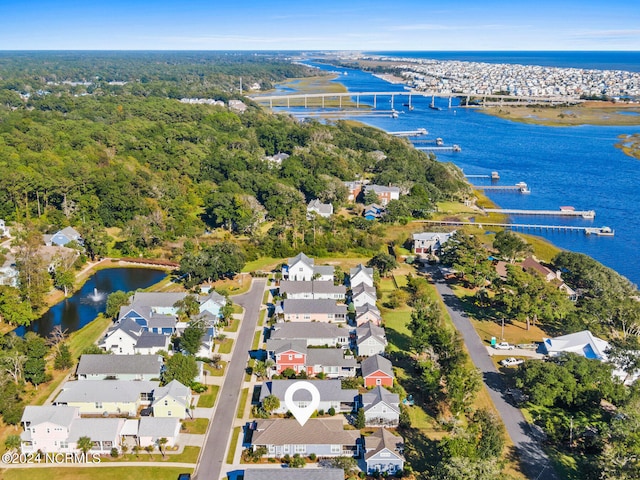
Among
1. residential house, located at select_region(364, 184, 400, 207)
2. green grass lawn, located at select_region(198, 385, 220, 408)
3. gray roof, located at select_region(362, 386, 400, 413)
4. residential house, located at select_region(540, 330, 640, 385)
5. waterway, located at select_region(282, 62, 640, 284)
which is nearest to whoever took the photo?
gray roof, located at select_region(362, 386, 400, 413)

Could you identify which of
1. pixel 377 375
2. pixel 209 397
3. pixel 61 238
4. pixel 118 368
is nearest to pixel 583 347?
pixel 377 375

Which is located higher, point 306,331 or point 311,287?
point 311,287

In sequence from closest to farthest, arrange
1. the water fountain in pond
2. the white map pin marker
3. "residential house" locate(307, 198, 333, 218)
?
the white map pin marker, the water fountain in pond, "residential house" locate(307, 198, 333, 218)

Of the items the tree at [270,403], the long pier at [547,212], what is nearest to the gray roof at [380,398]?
the tree at [270,403]

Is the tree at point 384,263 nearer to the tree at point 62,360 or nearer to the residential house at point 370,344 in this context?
the residential house at point 370,344

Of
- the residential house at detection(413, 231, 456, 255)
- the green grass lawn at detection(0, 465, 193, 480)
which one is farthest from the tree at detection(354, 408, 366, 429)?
the residential house at detection(413, 231, 456, 255)

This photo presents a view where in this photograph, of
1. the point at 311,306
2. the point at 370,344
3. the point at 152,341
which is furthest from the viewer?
the point at 311,306

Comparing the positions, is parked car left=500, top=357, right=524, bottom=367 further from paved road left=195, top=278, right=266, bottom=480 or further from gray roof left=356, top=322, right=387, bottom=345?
paved road left=195, top=278, right=266, bottom=480

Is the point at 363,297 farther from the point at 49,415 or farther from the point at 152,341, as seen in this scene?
the point at 49,415
